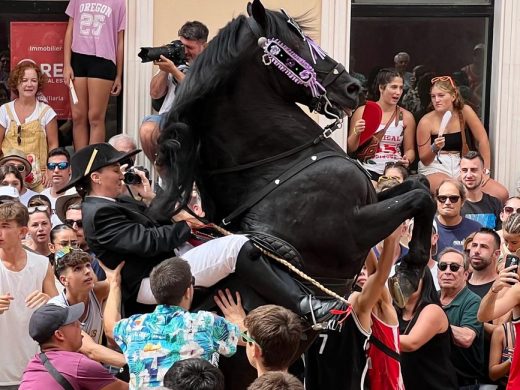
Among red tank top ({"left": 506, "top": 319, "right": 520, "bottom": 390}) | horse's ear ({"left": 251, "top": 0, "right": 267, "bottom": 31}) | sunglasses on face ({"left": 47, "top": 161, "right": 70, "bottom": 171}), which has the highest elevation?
horse's ear ({"left": 251, "top": 0, "right": 267, "bottom": 31})

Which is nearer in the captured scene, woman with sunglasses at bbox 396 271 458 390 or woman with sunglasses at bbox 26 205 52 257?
woman with sunglasses at bbox 396 271 458 390

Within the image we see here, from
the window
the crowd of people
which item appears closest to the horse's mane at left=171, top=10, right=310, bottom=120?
the crowd of people

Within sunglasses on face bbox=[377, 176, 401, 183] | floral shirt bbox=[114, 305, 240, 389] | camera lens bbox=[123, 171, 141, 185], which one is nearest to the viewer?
floral shirt bbox=[114, 305, 240, 389]

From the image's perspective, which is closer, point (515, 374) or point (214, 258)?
point (214, 258)

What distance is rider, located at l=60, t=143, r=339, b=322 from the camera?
29.6ft

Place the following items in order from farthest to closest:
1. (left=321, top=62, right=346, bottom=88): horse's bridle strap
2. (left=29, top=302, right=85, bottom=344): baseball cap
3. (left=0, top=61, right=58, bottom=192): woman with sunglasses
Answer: (left=0, top=61, right=58, bottom=192): woman with sunglasses
(left=321, top=62, right=346, bottom=88): horse's bridle strap
(left=29, top=302, right=85, bottom=344): baseball cap

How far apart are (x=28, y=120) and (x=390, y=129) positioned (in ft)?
10.5

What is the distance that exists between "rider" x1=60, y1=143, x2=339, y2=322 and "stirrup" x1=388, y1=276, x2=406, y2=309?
68 centimetres

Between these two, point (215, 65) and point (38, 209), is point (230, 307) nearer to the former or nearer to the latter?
point (215, 65)

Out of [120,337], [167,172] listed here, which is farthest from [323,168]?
[120,337]

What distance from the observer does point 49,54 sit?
48.8ft

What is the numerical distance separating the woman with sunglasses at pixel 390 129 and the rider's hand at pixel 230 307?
16.0 ft

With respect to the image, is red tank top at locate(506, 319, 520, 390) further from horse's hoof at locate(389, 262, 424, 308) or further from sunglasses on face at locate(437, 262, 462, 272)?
horse's hoof at locate(389, 262, 424, 308)

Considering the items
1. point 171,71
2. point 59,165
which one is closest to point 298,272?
point 171,71
